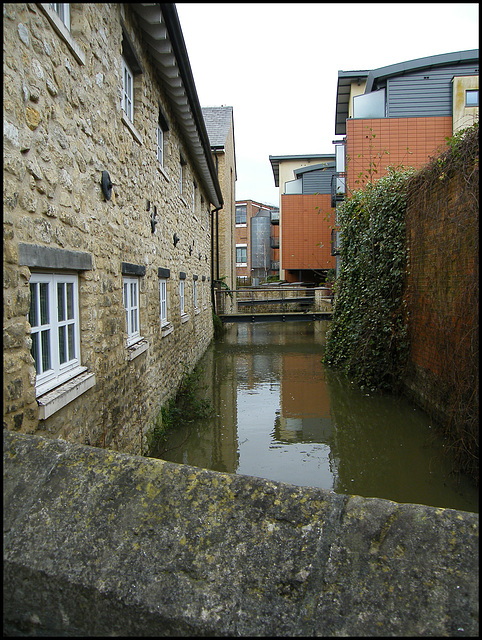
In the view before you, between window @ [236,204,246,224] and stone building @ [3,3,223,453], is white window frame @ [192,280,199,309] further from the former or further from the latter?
window @ [236,204,246,224]

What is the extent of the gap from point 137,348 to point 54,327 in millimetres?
2219

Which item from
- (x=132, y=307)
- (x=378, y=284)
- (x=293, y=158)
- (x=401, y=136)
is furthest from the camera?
(x=293, y=158)

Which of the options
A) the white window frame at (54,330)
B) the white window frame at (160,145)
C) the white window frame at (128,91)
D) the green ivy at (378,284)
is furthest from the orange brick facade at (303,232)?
the white window frame at (54,330)

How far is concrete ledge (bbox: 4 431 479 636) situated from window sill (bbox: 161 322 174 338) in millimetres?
5880

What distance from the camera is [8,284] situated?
2645 millimetres

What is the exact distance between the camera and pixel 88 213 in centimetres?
407

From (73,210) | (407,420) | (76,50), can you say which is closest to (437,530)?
(73,210)

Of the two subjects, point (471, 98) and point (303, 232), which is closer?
point (471, 98)

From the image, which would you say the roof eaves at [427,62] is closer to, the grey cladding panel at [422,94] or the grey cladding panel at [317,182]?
the grey cladding panel at [422,94]

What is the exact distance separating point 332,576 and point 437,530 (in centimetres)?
42

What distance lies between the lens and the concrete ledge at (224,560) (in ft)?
4.68

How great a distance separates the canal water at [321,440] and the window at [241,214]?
136ft

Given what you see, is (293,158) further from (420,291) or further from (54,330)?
(54,330)

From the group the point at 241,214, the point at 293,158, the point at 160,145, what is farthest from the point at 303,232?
the point at 160,145
